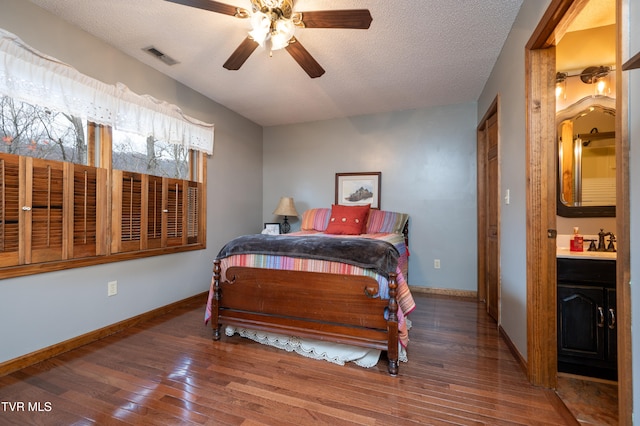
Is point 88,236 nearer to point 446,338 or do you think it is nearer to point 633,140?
point 446,338

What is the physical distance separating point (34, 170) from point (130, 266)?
104 cm

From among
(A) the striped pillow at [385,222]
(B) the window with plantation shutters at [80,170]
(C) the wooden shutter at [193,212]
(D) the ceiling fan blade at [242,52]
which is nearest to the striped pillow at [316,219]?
(A) the striped pillow at [385,222]

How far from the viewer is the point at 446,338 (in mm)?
2283

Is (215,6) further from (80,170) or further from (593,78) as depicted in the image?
(593,78)

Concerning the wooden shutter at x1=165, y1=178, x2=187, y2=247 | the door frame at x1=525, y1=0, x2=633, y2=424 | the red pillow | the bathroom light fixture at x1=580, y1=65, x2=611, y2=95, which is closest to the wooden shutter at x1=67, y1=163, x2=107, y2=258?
the wooden shutter at x1=165, y1=178, x2=187, y2=247

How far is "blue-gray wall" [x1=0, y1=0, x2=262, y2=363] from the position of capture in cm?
183

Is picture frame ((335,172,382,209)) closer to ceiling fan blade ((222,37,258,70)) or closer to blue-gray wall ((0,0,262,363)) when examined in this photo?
blue-gray wall ((0,0,262,363))

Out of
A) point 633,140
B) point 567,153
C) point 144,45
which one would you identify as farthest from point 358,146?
point 633,140

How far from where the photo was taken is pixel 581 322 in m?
1.73

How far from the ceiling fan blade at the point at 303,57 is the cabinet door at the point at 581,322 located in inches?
90.5

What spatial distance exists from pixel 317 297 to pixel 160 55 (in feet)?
8.39

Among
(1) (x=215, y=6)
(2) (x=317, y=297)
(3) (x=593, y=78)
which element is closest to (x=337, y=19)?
(1) (x=215, y=6)

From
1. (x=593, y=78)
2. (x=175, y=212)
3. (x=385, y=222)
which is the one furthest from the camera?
(x=385, y=222)

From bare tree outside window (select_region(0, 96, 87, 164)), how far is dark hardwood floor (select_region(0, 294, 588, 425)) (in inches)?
57.7
